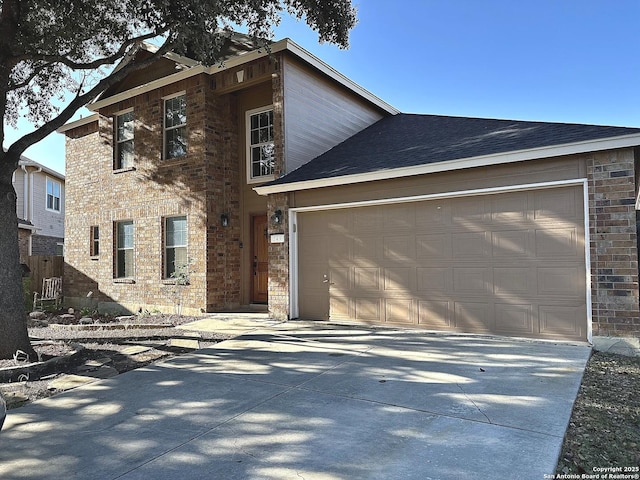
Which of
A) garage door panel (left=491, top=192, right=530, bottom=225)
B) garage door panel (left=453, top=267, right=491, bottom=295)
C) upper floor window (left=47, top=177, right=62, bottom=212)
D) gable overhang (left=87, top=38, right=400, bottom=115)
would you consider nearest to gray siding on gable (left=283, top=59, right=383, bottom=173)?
gable overhang (left=87, top=38, right=400, bottom=115)

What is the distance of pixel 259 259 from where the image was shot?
36.4 ft

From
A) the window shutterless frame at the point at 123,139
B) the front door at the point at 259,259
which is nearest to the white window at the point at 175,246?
the front door at the point at 259,259

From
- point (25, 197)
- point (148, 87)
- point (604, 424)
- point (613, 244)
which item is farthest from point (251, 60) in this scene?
point (25, 197)

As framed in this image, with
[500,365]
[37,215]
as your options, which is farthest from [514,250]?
[37,215]

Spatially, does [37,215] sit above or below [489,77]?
below

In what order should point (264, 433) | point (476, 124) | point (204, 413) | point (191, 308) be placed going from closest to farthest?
point (264, 433), point (204, 413), point (476, 124), point (191, 308)

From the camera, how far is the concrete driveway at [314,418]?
118 inches

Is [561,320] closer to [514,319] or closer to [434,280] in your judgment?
[514,319]

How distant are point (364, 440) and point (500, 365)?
275cm

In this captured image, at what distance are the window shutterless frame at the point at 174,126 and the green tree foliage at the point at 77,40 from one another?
2.06 m

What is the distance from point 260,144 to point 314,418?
8.44m

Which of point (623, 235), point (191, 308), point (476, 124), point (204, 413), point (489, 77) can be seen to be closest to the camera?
point (204, 413)

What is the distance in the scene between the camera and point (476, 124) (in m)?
9.45

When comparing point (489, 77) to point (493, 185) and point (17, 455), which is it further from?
point (17, 455)
